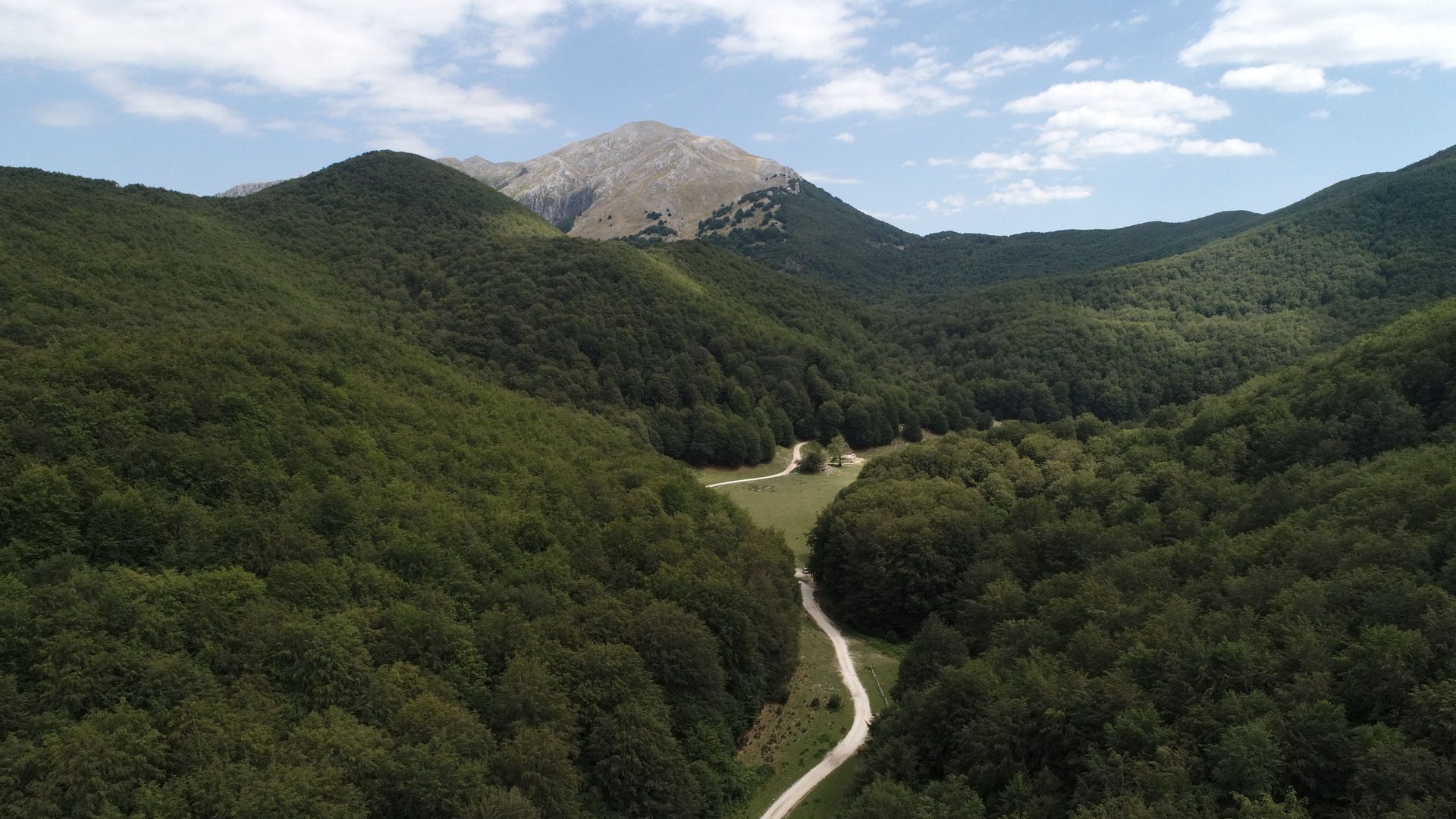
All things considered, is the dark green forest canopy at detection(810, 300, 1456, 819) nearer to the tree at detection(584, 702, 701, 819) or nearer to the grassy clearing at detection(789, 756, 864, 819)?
the grassy clearing at detection(789, 756, 864, 819)

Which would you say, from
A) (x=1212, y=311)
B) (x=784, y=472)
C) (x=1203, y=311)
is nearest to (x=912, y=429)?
(x=784, y=472)

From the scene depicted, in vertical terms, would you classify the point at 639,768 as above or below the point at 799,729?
above

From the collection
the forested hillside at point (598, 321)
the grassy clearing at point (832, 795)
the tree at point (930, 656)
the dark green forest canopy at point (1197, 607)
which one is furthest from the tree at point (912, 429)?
the grassy clearing at point (832, 795)

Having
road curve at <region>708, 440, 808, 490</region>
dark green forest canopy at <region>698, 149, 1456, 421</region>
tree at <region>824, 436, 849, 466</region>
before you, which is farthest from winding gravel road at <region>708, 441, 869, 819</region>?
dark green forest canopy at <region>698, 149, 1456, 421</region>

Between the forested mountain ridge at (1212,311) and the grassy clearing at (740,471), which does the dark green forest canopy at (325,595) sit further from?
the forested mountain ridge at (1212,311)

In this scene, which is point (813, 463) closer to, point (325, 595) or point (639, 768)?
point (639, 768)

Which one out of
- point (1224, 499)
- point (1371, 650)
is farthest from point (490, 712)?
point (1224, 499)
